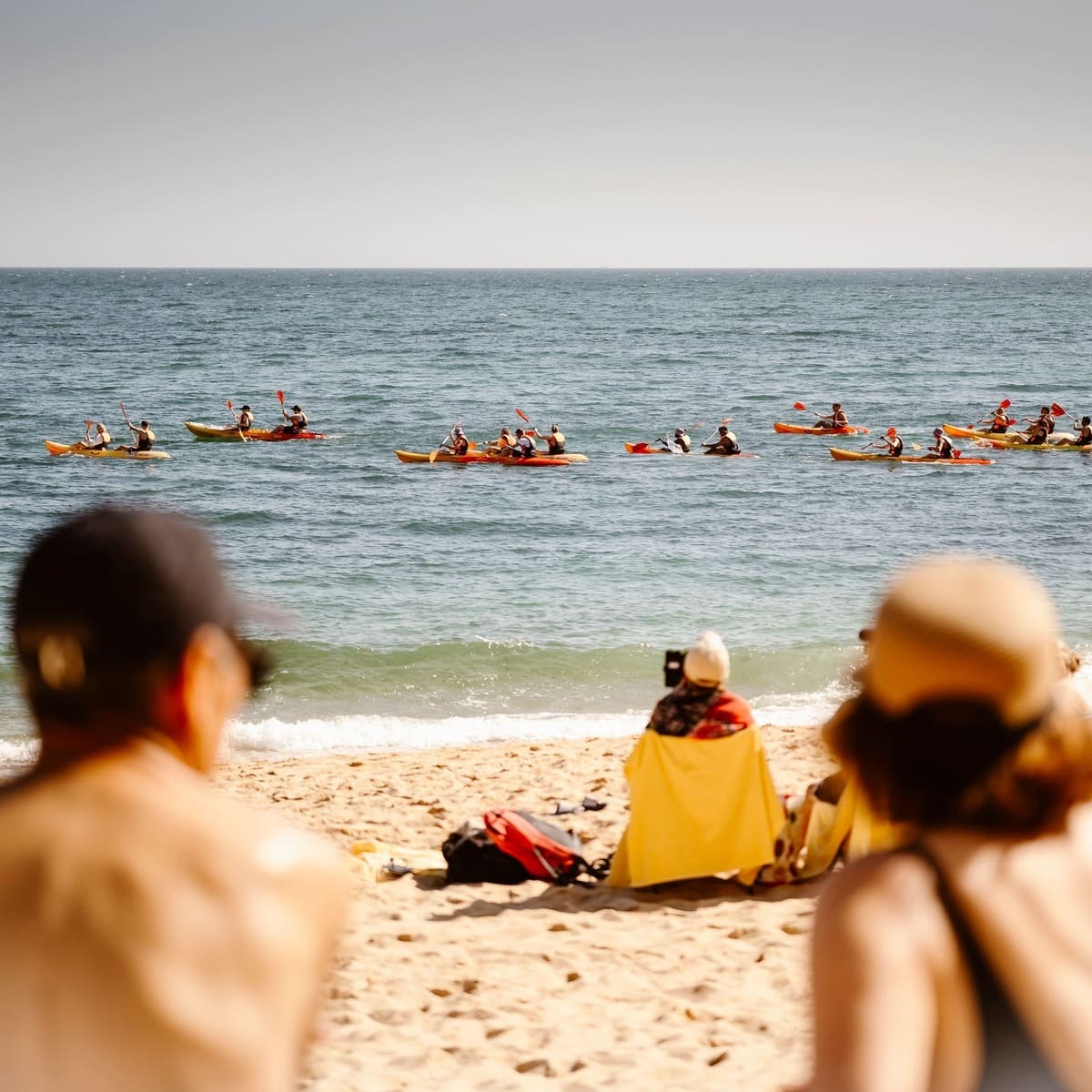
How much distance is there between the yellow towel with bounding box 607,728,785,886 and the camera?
6859mm

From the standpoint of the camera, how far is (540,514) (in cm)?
2522

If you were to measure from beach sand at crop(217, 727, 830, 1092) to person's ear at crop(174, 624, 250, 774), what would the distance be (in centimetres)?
278

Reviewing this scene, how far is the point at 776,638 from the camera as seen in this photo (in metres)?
16.3

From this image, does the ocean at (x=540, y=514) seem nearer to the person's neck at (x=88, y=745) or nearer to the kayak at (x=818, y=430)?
the person's neck at (x=88, y=745)

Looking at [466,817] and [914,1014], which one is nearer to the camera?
[914,1014]

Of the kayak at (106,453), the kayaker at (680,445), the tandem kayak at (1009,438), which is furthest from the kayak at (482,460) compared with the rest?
the tandem kayak at (1009,438)

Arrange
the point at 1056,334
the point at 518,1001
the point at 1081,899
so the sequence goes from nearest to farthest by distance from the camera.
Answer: the point at 1081,899 → the point at 518,1001 → the point at 1056,334

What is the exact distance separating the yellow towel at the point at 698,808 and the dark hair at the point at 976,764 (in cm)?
533

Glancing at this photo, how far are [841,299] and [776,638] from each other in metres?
117

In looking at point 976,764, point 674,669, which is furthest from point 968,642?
point 674,669

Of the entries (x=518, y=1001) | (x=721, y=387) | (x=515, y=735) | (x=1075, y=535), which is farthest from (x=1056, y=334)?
(x=518, y=1001)

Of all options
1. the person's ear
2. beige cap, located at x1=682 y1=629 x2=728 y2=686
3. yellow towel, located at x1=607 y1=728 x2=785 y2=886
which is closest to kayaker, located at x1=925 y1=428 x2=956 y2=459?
yellow towel, located at x1=607 y1=728 x2=785 y2=886

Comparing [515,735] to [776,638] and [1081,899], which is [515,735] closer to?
[776,638]

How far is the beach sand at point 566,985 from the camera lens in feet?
16.4
